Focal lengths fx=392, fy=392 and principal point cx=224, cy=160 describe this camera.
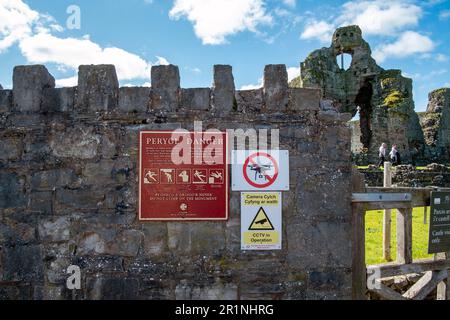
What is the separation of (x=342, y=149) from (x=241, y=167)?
1.07 metres

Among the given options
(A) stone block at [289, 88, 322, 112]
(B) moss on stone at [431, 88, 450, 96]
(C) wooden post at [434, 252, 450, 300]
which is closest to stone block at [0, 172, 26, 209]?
(A) stone block at [289, 88, 322, 112]

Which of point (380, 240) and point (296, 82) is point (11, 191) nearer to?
point (380, 240)

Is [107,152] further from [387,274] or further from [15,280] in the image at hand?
[387,274]

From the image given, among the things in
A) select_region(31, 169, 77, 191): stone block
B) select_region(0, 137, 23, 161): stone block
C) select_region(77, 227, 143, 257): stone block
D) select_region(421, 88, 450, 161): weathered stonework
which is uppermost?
select_region(421, 88, 450, 161): weathered stonework

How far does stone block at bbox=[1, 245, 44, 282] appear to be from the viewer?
4066 mm

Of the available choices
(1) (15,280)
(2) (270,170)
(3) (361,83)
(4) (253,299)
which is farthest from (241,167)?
(3) (361,83)

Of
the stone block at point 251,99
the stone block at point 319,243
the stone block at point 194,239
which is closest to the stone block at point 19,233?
the stone block at point 194,239

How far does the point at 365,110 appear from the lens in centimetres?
2969

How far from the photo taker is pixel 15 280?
4.07m

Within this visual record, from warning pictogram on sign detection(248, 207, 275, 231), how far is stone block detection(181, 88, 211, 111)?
122 cm

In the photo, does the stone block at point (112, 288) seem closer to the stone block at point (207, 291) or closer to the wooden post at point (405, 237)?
the stone block at point (207, 291)

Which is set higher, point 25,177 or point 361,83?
point 361,83

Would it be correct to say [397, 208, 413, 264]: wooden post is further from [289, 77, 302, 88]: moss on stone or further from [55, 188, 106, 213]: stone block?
[289, 77, 302, 88]: moss on stone

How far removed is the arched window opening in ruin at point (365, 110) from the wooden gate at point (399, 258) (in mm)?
24849
